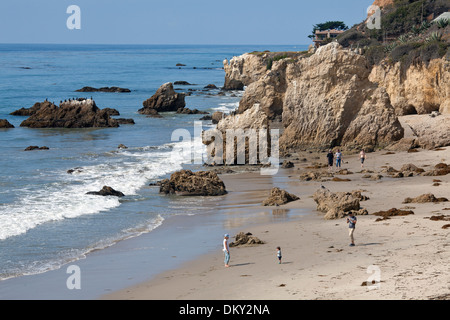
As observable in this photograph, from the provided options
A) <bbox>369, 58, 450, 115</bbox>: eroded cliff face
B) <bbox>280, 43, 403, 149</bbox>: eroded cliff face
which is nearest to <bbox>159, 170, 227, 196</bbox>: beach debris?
<bbox>280, 43, 403, 149</bbox>: eroded cliff face

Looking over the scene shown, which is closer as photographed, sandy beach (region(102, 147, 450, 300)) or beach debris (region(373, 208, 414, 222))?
sandy beach (region(102, 147, 450, 300))

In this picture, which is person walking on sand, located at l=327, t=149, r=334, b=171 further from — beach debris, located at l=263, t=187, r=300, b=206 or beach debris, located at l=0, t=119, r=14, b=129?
beach debris, located at l=0, t=119, r=14, b=129

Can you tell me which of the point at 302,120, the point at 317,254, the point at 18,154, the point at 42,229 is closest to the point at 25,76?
the point at 18,154

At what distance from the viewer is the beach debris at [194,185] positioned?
81.3 feet

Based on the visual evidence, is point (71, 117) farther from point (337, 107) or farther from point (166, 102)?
point (337, 107)

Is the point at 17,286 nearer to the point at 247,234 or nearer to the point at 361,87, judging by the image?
the point at 247,234

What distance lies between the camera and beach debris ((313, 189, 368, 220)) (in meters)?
19.3

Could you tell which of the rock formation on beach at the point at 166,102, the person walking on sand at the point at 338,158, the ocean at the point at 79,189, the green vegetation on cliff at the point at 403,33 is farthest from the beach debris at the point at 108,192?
the rock formation on beach at the point at 166,102

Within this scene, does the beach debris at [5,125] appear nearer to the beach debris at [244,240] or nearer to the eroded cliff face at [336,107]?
the eroded cliff face at [336,107]

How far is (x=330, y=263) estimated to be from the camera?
47.9 feet

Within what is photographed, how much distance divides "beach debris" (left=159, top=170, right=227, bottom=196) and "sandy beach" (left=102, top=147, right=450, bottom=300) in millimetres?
2437

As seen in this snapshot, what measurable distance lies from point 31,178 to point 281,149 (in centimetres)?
1275

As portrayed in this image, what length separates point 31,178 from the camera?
96.1 ft
